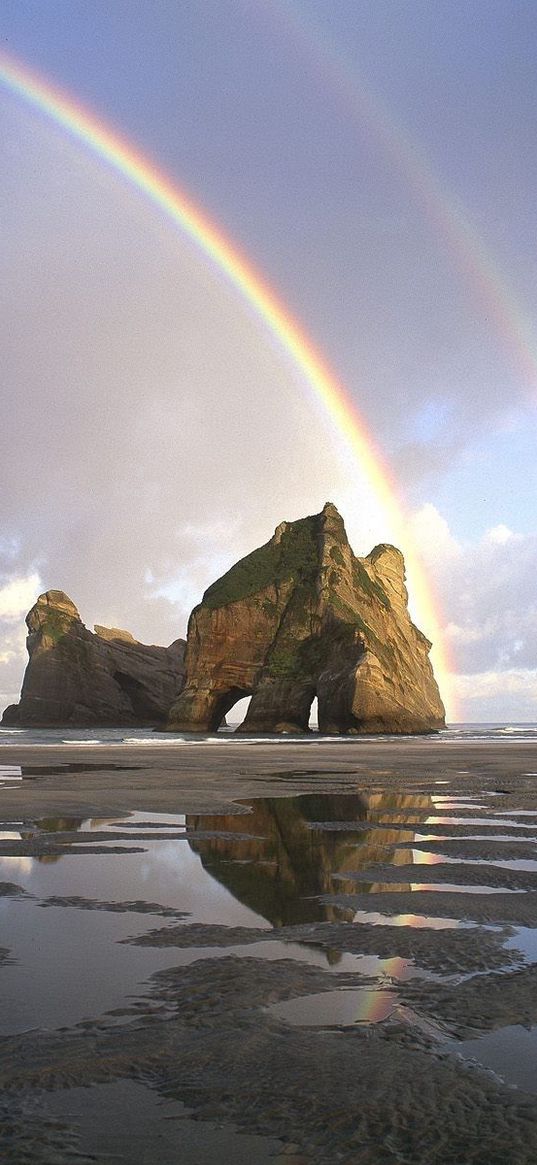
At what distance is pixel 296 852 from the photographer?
933 centimetres

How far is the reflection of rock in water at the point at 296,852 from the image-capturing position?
682 centimetres

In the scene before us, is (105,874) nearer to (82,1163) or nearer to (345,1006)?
(345,1006)

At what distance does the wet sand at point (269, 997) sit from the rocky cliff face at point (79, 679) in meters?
106

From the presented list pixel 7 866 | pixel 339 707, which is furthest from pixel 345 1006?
pixel 339 707

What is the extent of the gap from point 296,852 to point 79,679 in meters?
111

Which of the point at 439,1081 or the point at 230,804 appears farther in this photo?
the point at 230,804

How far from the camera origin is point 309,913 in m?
6.39

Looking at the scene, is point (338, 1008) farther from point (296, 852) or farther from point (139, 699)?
point (139, 699)

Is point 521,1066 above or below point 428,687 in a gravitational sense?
below

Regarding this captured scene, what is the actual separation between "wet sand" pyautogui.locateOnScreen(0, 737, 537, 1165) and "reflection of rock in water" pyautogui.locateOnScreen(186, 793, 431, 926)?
0.15 feet

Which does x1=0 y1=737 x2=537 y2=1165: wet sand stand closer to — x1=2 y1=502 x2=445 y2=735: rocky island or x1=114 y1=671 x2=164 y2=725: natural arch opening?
x1=2 y1=502 x2=445 y2=735: rocky island

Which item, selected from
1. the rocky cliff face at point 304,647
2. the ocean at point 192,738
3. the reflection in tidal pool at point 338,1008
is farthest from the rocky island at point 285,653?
the reflection in tidal pool at point 338,1008

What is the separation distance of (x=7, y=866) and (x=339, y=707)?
7124cm

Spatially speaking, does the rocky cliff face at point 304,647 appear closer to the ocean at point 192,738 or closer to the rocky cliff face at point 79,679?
the ocean at point 192,738
